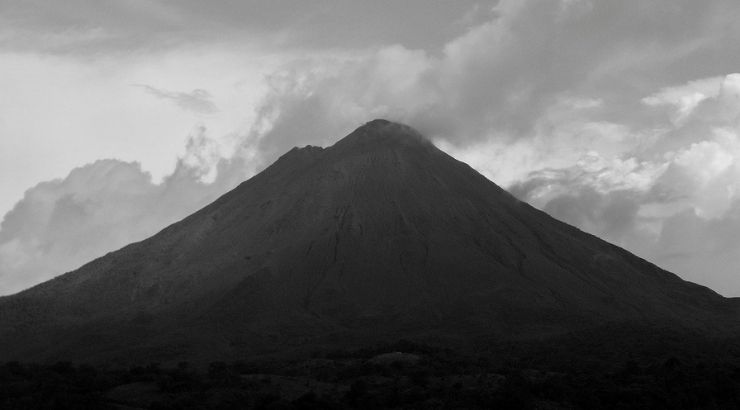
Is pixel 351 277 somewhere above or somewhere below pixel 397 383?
above

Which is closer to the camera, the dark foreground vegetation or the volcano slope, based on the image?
the dark foreground vegetation

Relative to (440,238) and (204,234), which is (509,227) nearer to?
(440,238)

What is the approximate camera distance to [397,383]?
8331cm

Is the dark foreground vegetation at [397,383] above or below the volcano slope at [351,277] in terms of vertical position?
below

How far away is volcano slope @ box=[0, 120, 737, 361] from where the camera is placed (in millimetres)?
131625

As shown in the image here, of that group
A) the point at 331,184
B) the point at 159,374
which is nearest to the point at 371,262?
the point at 331,184

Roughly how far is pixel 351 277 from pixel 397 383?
213 ft

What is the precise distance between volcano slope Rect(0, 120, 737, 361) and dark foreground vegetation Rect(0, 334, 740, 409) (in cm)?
2279

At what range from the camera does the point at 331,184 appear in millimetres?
171250

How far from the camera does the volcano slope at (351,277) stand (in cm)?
13162

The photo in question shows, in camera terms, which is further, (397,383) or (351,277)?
(351,277)

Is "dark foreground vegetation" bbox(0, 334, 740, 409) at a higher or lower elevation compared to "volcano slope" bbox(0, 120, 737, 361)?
lower

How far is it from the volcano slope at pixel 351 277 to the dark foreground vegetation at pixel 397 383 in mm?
22791

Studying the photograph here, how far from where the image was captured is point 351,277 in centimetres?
14812
